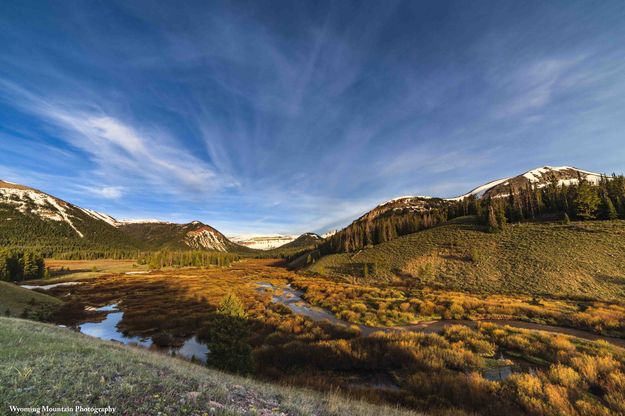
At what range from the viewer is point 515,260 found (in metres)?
50.1

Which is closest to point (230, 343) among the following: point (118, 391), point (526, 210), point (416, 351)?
point (118, 391)

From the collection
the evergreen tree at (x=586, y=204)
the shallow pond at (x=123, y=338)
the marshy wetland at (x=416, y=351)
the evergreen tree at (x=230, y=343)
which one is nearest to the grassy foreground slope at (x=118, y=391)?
the marshy wetland at (x=416, y=351)

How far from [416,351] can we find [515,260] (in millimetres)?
47616

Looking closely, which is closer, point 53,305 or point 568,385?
point 568,385

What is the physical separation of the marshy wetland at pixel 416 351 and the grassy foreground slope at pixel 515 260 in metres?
12.1

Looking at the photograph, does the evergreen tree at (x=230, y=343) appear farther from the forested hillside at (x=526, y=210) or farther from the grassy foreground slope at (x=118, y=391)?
the forested hillside at (x=526, y=210)

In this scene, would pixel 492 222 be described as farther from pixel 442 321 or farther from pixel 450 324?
pixel 450 324

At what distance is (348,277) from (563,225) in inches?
2092

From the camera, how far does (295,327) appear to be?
24.6 metres

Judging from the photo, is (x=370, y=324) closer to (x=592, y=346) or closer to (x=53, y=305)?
(x=592, y=346)

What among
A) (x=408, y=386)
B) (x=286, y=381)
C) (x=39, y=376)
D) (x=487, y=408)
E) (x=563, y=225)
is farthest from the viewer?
(x=563, y=225)

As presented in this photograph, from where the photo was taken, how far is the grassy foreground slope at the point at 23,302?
3162cm

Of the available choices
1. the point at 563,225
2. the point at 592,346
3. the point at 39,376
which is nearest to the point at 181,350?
the point at 39,376

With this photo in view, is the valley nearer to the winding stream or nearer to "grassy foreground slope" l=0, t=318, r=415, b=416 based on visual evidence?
the winding stream
